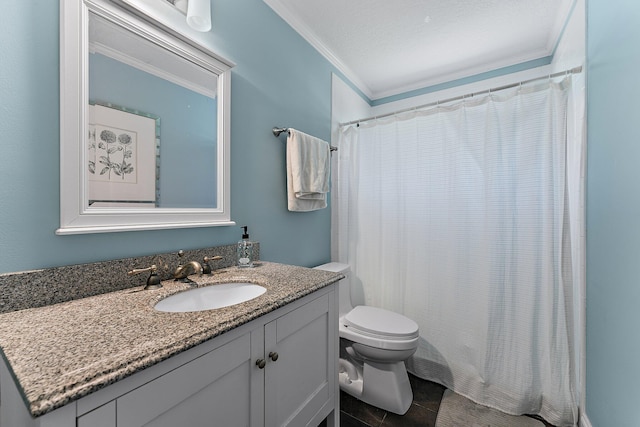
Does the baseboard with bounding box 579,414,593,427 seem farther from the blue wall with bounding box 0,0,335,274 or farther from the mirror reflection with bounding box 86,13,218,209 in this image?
the mirror reflection with bounding box 86,13,218,209

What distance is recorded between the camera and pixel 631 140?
0.91 metres

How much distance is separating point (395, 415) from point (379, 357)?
1.13 feet

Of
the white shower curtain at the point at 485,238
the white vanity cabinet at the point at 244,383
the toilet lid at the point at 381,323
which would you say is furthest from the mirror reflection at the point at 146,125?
the white shower curtain at the point at 485,238

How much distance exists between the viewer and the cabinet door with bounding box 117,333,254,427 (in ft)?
1.71

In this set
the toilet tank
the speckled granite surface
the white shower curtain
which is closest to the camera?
→ the speckled granite surface

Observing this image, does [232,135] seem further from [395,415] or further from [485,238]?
[395,415]

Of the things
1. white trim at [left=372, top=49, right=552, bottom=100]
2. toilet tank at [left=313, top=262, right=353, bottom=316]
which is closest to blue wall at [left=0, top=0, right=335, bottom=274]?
toilet tank at [left=313, top=262, right=353, bottom=316]

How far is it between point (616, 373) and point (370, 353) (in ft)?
3.29

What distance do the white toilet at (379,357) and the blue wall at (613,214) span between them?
0.78 metres

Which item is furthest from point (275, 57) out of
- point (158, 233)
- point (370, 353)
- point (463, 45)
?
point (370, 353)

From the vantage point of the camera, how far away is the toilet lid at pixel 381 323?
1.47 meters

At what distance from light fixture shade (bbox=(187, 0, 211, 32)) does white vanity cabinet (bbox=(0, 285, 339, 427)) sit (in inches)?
47.5

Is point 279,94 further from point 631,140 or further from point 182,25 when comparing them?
point 631,140

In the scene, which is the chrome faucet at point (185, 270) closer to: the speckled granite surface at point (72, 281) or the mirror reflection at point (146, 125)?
the speckled granite surface at point (72, 281)
